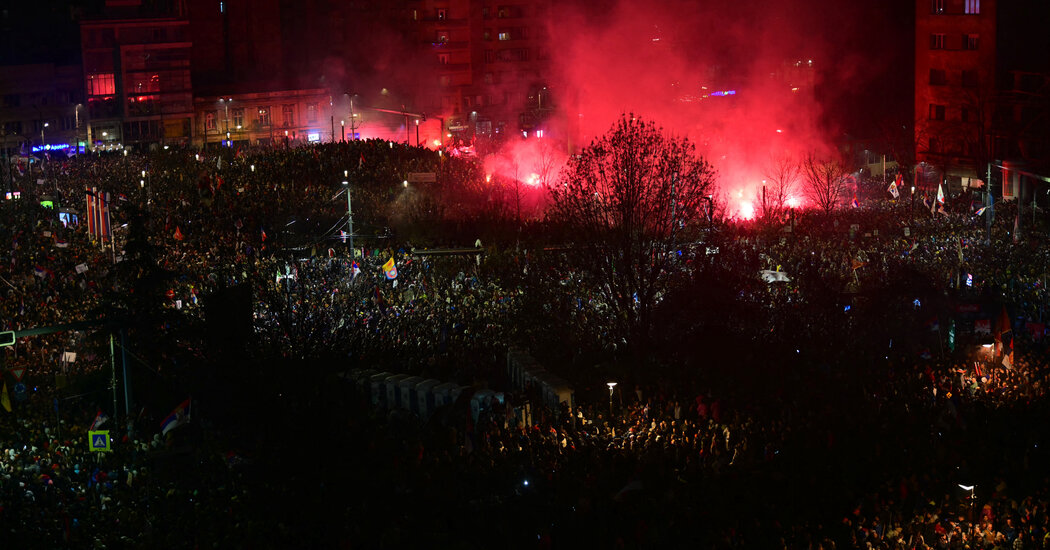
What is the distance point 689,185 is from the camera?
875 inches

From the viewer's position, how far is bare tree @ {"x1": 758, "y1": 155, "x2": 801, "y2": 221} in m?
45.7

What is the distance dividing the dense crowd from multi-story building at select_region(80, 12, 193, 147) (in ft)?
122

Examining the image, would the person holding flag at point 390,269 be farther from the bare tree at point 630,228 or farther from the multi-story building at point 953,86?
the multi-story building at point 953,86

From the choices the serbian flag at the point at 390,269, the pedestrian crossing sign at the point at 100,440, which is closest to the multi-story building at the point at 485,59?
the serbian flag at the point at 390,269

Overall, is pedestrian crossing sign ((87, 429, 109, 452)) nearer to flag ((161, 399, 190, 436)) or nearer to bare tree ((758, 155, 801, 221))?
flag ((161, 399, 190, 436))

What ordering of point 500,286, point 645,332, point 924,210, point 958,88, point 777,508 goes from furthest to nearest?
point 958,88 < point 924,210 < point 500,286 < point 645,332 < point 777,508

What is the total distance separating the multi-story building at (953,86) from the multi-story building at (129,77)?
45405 mm

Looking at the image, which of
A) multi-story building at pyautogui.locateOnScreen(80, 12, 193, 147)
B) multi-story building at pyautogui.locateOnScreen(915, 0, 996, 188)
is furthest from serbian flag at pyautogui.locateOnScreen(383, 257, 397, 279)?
multi-story building at pyautogui.locateOnScreen(80, 12, 193, 147)

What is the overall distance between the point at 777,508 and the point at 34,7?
248 ft

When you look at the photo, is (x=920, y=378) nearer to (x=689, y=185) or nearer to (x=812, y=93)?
(x=689, y=185)

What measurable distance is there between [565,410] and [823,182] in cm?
3261

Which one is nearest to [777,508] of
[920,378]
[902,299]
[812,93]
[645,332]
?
[920,378]

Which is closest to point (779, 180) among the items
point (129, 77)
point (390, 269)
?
point (390, 269)

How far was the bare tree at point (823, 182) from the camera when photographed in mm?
42156
